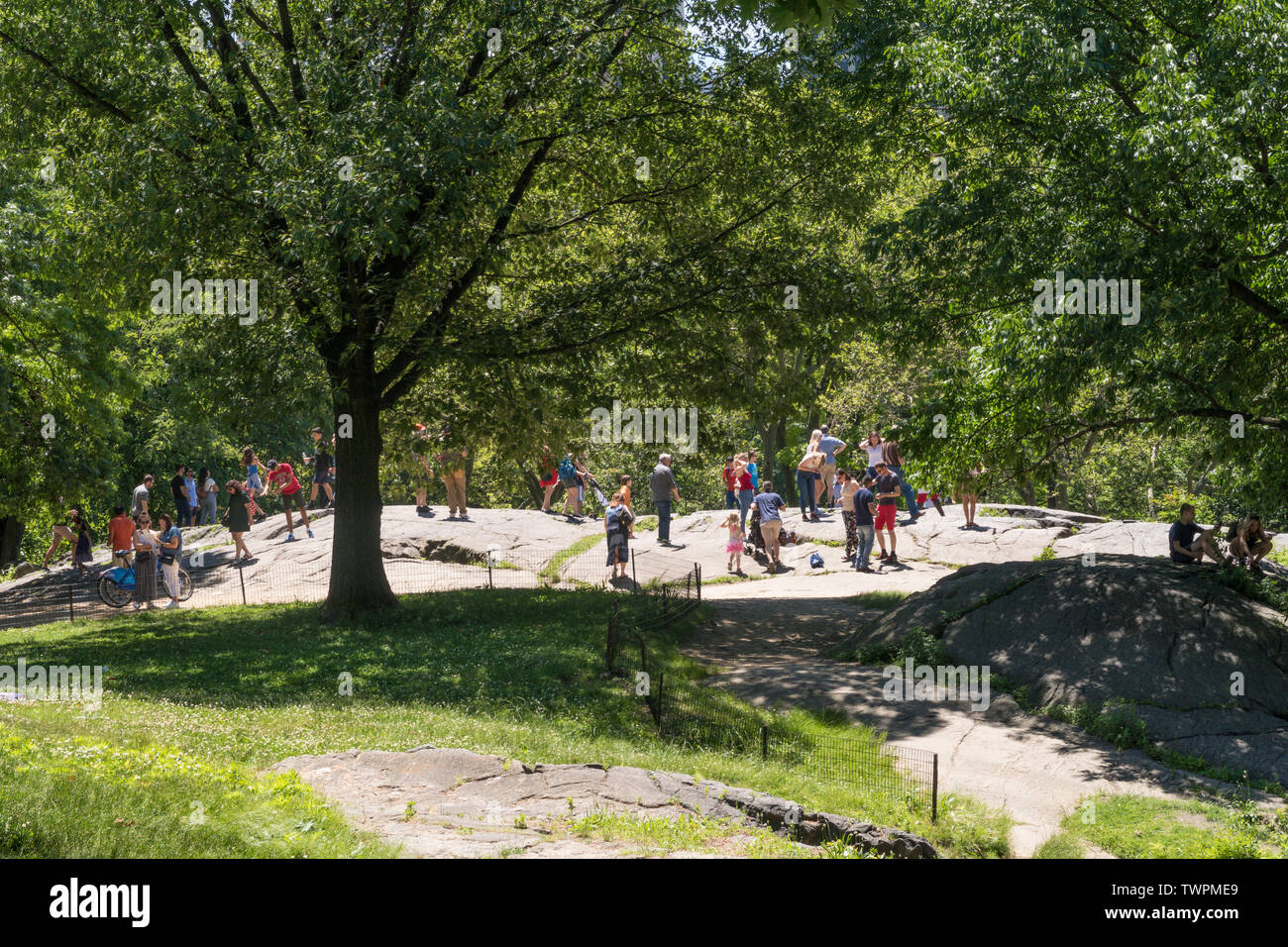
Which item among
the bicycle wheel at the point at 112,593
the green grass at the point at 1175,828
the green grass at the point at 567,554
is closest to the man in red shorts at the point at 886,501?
the green grass at the point at 567,554

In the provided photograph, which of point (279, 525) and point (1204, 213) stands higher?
point (1204, 213)

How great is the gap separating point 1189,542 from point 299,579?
56.0 ft

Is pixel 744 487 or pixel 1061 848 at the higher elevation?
pixel 744 487

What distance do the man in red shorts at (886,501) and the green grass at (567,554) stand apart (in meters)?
6.55

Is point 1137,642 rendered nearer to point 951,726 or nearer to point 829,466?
point 951,726

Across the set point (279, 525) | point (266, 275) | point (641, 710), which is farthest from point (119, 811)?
point (279, 525)

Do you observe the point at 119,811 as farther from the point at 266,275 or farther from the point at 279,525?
the point at 279,525

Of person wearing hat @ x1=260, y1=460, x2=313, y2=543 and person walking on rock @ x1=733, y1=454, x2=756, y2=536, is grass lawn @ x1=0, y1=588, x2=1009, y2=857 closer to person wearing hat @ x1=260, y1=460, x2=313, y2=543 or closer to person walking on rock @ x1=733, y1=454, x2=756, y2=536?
person wearing hat @ x1=260, y1=460, x2=313, y2=543

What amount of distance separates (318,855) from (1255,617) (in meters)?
12.4

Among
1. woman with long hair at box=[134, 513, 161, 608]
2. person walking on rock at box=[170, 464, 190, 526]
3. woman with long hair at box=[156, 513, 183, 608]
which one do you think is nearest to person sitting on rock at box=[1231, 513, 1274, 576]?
woman with long hair at box=[156, 513, 183, 608]

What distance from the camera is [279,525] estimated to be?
2667 cm

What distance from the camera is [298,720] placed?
10.3 meters

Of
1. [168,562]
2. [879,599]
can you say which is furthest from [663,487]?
[168,562]

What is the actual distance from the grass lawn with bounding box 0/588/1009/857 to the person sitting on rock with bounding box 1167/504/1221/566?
826 centimetres
